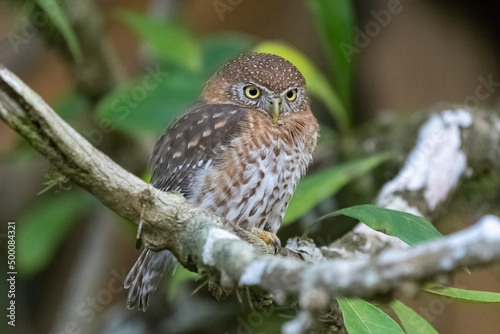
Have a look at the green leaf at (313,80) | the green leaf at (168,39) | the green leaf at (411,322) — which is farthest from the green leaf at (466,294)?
the green leaf at (168,39)

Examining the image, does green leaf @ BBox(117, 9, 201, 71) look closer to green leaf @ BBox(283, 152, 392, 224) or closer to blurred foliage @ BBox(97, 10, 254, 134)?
blurred foliage @ BBox(97, 10, 254, 134)

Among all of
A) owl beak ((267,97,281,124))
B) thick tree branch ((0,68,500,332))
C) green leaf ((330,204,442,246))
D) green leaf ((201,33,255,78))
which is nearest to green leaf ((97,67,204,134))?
green leaf ((201,33,255,78))

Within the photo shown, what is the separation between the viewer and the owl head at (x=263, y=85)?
7.54ft

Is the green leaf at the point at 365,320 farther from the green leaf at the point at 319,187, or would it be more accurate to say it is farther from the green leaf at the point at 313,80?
the green leaf at the point at 313,80

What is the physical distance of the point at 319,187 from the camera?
2.69 metres

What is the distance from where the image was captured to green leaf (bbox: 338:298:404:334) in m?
1.64

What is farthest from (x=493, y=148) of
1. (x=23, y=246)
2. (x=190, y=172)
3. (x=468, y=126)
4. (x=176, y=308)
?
(x=23, y=246)

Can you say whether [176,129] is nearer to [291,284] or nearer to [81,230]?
[291,284]

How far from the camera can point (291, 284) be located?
3.59 feet

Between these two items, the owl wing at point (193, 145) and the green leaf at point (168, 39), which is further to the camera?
the green leaf at point (168, 39)

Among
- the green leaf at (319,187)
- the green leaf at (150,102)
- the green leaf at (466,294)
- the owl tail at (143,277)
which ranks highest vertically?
the green leaf at (150,102)

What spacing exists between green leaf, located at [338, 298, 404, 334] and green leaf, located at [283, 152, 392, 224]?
839mm

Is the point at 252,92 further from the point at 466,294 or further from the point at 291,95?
the point at 466,294

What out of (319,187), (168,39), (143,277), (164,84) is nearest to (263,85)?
(319,187)
